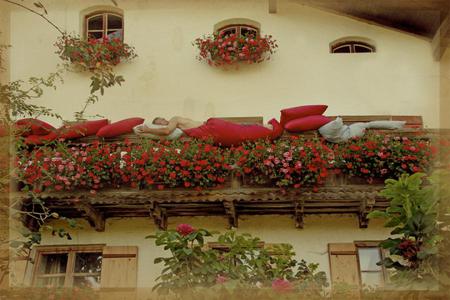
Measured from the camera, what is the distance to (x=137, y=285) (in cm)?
1018

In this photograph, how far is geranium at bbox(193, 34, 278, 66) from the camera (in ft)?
39.9

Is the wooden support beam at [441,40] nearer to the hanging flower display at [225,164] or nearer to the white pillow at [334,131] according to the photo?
the hanging flower display at [225,164]

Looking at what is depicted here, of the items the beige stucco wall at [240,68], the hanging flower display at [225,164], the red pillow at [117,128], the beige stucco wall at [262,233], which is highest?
the beige stucco wall at [240,68]

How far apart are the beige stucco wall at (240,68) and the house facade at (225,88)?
0.05 ft

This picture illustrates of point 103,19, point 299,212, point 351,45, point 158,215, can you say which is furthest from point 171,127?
point 351,45

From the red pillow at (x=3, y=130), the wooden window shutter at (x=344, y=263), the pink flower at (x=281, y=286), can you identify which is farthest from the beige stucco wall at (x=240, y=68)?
the red pillow at (x=3, y=130)

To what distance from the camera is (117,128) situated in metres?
10.6

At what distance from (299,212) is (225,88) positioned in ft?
8.24

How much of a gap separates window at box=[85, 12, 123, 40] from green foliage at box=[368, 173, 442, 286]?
6.77m

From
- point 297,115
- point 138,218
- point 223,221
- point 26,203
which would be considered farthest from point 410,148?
point 26,203

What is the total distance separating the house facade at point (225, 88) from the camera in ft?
34.2

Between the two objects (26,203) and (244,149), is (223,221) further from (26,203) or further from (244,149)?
(26,203)

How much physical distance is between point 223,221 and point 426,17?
4001 millimetres

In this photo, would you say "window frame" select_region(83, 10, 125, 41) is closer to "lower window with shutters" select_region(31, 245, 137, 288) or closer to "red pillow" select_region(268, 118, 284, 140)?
"red pillow" select_region(268, 118, 284, 140)
